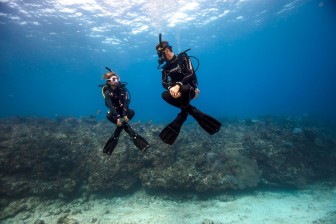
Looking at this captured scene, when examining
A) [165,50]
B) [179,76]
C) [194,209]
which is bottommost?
[194,209]

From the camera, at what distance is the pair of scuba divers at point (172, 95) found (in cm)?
474

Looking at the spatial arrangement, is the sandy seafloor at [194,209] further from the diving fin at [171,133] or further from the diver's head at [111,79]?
the diver's head at [111,79]

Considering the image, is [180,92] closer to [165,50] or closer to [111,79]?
[165,50]

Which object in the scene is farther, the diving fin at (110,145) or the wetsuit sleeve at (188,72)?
the diving fin at (110,145)

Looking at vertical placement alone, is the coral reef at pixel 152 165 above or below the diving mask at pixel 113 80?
below

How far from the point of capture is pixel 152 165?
11.9 m

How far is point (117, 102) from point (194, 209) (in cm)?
670

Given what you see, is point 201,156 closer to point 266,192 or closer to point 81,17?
point 266,192

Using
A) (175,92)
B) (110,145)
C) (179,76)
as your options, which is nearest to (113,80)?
(110,145)

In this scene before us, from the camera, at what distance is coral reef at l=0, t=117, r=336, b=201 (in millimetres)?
11281

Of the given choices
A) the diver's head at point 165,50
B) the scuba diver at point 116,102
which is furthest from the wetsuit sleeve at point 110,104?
the diver's head at point 165,50

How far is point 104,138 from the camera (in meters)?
14.2

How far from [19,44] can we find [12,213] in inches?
1362

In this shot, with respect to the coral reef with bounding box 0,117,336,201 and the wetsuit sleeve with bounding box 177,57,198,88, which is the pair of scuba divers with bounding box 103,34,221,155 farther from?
the coral reef with bounding box 0,117,336,201
